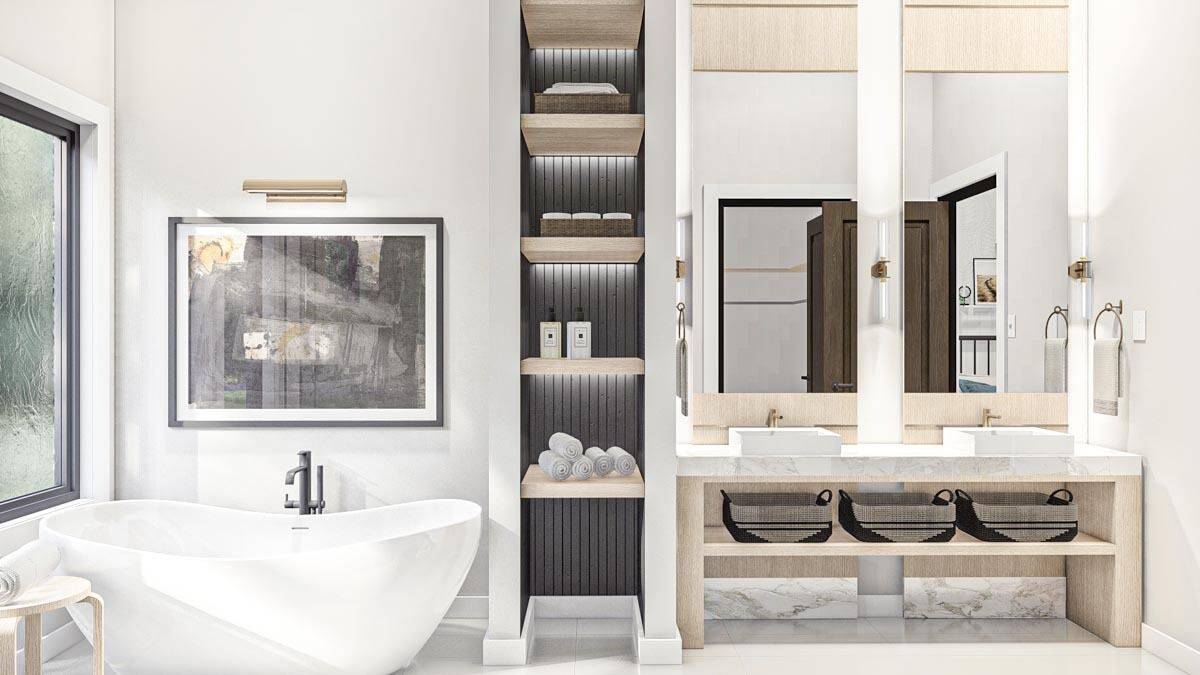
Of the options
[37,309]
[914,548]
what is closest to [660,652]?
[914,548]

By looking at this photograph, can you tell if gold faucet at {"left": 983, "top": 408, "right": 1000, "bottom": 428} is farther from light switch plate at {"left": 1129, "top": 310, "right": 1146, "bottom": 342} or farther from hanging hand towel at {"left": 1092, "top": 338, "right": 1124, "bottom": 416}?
light switch plate at {"left": 1129, "top": 310, "right": 1146, "bottom": 342}

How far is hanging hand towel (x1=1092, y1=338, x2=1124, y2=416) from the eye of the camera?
3.26 metres

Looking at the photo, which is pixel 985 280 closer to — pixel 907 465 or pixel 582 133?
pixel 907 465

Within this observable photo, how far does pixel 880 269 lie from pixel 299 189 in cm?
265

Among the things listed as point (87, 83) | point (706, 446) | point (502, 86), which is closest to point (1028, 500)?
point (706, 446)

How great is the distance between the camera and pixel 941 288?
3672 millimetres

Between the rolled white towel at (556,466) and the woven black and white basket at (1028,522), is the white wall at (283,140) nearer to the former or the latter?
the rolled white towel at (556,466)

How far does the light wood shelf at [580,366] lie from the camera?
10.1 feet

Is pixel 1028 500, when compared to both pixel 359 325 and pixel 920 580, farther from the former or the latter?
pixel 359 325

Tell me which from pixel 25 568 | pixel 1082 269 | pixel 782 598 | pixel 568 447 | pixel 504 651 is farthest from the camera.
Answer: pixel 782 598

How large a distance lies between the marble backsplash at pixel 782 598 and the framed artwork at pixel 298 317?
5.02 ft

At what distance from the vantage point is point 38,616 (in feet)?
8.04

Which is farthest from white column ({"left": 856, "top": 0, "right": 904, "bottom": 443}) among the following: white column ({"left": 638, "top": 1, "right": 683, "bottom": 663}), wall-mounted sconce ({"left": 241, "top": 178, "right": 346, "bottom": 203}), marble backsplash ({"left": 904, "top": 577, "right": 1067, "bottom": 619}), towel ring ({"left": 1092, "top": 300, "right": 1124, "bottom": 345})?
wall-mounted sconce ({"left": 241, "top": 178, "right": 346, "bottom": 203})

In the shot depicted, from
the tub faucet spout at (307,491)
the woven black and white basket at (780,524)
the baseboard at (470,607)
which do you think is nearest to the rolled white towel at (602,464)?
the woven black and white basket at (780,524)
